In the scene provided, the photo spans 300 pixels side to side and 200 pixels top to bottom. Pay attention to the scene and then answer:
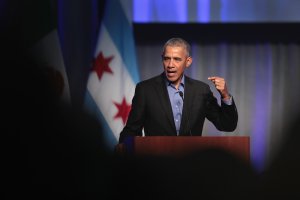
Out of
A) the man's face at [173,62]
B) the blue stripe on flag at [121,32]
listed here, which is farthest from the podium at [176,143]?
the blue stripe on flag at [121,32]

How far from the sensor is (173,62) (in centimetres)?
290

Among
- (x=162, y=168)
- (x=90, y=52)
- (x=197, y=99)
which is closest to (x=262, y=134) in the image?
(x=90, y=52)

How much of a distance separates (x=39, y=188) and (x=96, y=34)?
15.7ft

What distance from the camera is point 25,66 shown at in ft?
3.04

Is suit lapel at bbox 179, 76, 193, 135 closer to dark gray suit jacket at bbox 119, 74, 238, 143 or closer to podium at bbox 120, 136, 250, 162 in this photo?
dark gray suit jacket at bbox 119, 74, 238, 143

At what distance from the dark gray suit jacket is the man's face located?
3.1 inches

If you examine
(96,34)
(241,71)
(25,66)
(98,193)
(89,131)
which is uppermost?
(96,34)

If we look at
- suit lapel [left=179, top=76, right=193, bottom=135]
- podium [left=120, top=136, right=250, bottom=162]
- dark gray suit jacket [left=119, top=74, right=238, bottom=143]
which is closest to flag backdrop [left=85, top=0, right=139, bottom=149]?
dark gray suit jacket [left=119, top=74, right=238, bottom=143]

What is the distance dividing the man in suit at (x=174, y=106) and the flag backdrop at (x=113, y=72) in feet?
6.57

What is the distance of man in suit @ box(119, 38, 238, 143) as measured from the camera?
9.19 feet

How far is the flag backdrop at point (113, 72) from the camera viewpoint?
16.2 ft

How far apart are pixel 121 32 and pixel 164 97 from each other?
2482 millimetres

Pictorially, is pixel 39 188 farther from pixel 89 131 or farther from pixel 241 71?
pixel 241 71

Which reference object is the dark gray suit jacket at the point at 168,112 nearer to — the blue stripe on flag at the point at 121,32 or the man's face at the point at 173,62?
the man's face at the point at 173,62
